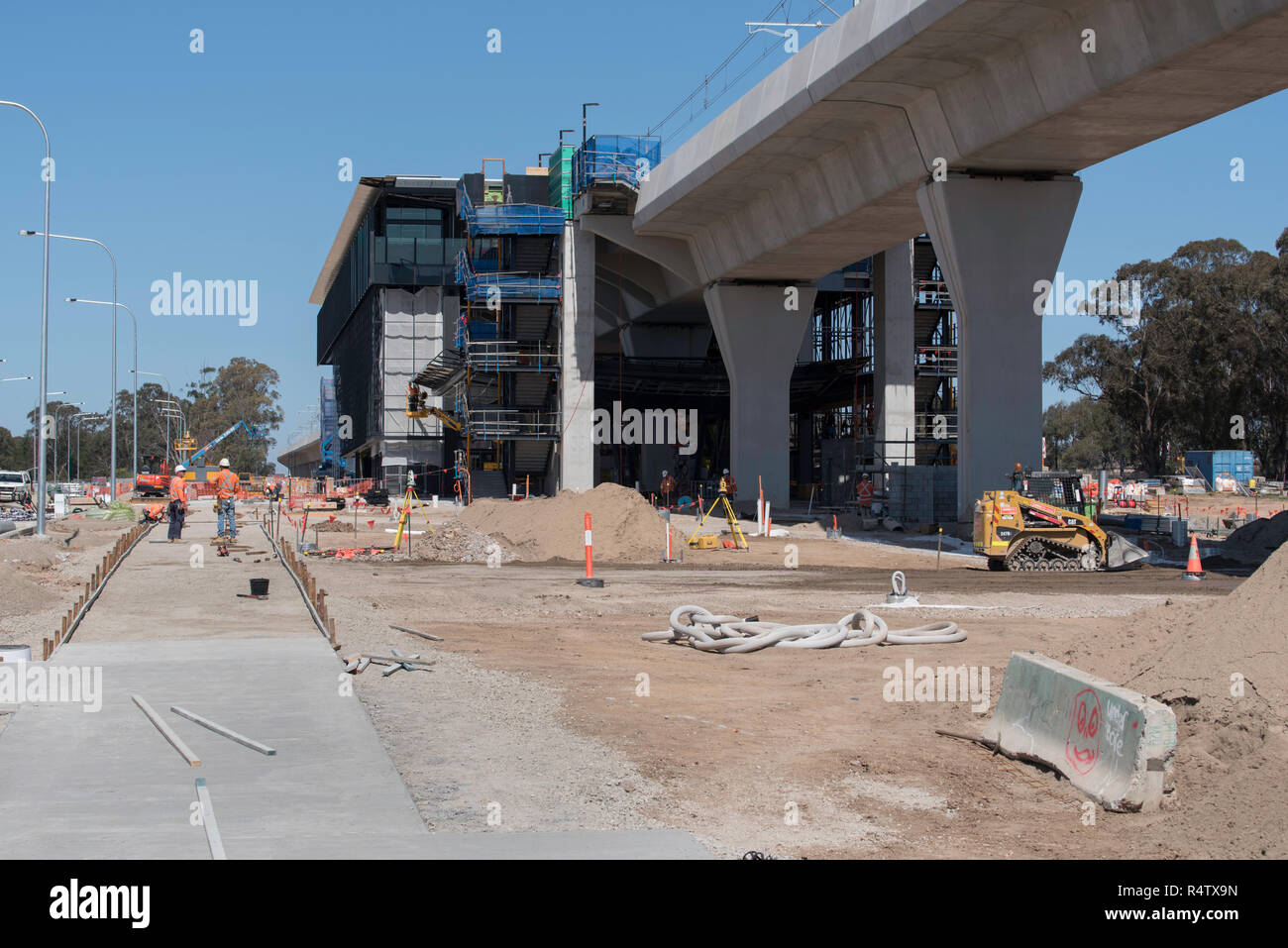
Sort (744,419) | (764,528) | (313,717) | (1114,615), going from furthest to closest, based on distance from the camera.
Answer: (744,419) < (764,528) < (1114,615) < (313,717)

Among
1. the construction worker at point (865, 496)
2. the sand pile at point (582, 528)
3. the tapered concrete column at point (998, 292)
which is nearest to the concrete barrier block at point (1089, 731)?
the sand pile at point (582, 528)

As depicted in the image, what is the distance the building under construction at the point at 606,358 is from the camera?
169 feet

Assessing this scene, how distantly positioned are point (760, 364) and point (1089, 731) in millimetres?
41776

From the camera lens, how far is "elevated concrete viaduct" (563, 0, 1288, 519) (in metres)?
25.2

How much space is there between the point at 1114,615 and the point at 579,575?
10.8 metres

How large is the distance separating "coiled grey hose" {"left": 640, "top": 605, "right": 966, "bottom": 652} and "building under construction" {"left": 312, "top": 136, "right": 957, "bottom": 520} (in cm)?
2788

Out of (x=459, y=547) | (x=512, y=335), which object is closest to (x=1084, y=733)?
(x=459, y=547)

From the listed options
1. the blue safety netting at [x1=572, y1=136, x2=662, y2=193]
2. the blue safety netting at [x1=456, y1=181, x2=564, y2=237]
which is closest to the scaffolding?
the blue safety netting at [x1=456, y1=181, x2=564, y2=237]

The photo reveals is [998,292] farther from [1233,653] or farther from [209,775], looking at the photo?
[209,775]

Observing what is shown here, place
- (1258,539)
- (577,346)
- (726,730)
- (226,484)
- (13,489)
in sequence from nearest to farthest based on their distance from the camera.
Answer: (726,730) < (226,484) < (1258,539) < (577,346) < (13,489)

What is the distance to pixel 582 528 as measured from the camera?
30.7 metres

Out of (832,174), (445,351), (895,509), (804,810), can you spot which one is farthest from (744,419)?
(804,810)

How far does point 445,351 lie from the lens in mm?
63500
